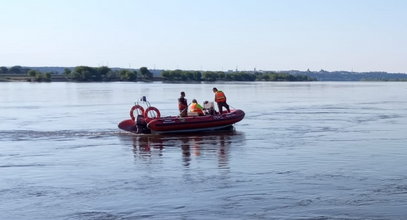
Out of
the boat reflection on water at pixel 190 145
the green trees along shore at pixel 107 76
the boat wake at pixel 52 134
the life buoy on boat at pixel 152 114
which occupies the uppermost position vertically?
the life buoy on boat at pixel 152 114

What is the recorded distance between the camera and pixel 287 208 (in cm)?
1369

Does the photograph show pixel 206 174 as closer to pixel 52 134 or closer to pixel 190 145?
pixel 190 145

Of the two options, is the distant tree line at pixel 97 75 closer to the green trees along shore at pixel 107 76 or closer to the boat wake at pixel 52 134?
the green trees along shore at pixel 107 76

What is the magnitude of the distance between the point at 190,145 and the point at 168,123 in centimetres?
350

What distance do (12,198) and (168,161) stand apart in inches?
251

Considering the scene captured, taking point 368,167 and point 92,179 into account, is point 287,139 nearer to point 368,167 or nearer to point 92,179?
point 368,167

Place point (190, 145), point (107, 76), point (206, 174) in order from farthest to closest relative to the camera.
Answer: point (107, 76) < point (190, 145) < point (206, 174)

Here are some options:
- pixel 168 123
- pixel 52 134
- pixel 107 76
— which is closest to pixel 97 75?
pixel 107 76

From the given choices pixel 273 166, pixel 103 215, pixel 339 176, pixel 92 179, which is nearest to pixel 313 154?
pixel 273 166

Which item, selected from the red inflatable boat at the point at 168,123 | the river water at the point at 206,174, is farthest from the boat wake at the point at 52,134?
the red inflatable boat at the point at 168,123

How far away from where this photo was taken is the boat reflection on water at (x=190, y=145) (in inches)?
858

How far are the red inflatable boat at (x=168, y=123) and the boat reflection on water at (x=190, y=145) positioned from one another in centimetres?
31

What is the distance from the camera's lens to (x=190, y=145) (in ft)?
81.4

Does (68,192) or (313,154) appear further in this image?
(313,154)
